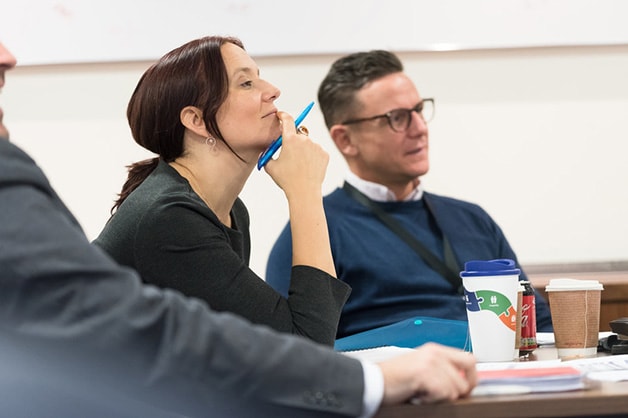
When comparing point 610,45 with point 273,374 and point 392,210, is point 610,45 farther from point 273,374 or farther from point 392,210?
point 273,374

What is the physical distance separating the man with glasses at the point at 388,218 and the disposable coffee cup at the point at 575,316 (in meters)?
0.78

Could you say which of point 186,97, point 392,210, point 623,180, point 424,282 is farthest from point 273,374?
point 623,180

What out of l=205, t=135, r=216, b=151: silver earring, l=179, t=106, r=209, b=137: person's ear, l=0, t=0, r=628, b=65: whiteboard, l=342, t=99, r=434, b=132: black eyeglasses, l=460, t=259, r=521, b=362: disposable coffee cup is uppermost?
l=0, t=0, r=628, b=65: whiteboard

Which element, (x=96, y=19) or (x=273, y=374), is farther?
(x=96, y=19)

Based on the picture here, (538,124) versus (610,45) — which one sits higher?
(610,45)

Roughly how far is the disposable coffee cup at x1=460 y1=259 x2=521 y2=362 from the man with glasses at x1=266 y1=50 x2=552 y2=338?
0.94 m

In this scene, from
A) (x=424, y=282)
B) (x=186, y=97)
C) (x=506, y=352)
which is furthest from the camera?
(x=424, y=282)

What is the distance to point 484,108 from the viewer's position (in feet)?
9.71

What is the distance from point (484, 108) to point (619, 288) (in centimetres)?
73

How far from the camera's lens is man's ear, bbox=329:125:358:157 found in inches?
113

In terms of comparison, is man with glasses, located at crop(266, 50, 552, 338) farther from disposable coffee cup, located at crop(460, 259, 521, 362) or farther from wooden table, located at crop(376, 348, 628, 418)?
wooden table, located at crop(376, 348, 628, 418)

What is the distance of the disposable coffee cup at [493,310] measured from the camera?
1.51 m

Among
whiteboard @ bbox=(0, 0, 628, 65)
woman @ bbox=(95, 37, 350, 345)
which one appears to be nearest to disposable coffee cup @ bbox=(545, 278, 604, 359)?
woman @ bbox=(95, 37, 350, 345)

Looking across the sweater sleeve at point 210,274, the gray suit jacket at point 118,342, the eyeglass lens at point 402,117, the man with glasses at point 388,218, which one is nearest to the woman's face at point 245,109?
the sweater sleeve at point 210,274
